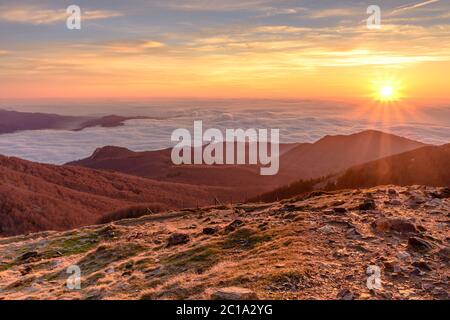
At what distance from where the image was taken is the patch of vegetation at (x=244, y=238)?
16.2 m

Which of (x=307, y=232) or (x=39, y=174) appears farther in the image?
(x=39, y=174)

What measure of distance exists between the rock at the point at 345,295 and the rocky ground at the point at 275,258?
28 mm

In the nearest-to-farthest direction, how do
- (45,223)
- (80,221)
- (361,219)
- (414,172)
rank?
(361,219) → (414,172) → (45,223) → (80,221)

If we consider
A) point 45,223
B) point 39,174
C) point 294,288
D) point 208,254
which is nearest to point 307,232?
point 208,254

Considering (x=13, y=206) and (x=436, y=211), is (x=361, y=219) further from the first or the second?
(x=13, y=206)

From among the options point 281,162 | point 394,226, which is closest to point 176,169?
point 281,162

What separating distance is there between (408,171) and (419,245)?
37.2 metres

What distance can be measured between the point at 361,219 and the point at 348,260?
4520 millimetres

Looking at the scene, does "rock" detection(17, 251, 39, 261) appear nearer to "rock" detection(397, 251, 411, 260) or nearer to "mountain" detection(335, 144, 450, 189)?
"rock" detection(397, 251, 411, 260)

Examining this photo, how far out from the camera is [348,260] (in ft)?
41.1

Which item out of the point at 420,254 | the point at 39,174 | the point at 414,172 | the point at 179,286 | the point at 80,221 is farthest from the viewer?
the point at 39,174

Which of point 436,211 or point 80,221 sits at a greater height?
point 436,211

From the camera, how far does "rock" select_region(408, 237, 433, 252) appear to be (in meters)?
13.2

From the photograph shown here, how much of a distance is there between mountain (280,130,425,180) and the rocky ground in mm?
105448
